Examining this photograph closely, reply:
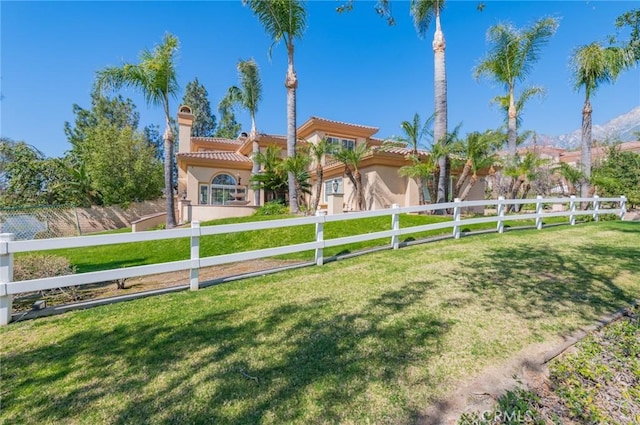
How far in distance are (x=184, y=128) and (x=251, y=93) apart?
28.3 ft

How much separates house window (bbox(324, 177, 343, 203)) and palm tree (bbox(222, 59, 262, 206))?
476 cm

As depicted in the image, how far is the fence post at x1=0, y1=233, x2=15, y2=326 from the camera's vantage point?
365 centimetres

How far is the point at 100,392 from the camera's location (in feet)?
7.89

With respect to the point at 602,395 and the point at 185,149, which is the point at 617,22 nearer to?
the point at 602,395

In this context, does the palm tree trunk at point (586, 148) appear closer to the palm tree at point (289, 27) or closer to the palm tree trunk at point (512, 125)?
the palm tree trunk at point (512, 125)

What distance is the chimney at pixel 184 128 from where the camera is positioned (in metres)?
26.6

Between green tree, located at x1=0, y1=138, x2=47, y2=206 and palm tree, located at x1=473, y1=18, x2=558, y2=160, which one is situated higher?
palm tree, located at x1=473, y1=18, x2=558, y2=160

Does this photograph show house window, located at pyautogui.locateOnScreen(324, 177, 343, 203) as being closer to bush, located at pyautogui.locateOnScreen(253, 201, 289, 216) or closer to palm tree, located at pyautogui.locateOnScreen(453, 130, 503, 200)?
bush, located at pyautogui.locateOnScreen(253, 201, 289, 216)

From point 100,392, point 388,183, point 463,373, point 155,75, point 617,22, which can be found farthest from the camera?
point 388,183

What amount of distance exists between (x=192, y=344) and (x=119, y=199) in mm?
24057

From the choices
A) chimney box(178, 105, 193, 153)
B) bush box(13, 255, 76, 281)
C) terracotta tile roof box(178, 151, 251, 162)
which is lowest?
bush box(13, 255, 76, 281)

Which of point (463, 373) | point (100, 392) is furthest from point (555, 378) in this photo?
point (100, 392)

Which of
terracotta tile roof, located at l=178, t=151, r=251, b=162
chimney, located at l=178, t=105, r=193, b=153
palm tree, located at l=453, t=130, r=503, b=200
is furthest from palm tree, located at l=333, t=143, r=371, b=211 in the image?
chimney, located at l=178, t=105, r=193, b=153

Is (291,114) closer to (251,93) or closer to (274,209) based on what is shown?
(274,209)
